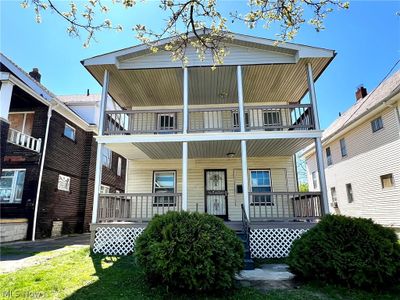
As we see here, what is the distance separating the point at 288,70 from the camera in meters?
9.80

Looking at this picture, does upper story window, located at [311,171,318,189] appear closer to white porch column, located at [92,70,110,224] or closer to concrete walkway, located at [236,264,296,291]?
concrete walkway, located at [236,264,296,291]

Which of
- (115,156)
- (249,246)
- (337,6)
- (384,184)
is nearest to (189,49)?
(337,6)

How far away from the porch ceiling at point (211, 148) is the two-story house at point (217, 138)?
0.04 meters

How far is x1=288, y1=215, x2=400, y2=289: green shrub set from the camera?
4.77m

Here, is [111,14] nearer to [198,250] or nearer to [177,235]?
[177,235]

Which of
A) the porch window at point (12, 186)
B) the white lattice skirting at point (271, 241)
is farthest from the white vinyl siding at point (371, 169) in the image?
the porch window at point (12, 186)

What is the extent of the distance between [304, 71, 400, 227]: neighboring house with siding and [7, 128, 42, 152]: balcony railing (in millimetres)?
15896

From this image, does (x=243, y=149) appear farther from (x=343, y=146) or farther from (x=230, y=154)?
(x=343, y=146)

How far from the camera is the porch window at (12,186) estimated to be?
12.2 m

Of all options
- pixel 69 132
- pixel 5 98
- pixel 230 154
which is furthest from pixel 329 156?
pixel 5 98

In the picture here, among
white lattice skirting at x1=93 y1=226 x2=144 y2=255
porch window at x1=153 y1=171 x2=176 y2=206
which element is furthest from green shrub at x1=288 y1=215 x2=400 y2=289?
porch window at x1=153 y1=171 x2=176 y2=206

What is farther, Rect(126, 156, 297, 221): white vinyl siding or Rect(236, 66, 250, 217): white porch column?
Rect(126, 156, 297, 221): white vinyl siding

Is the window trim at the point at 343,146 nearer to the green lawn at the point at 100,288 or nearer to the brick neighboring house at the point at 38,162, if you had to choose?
the green lawn at the point at 100,288

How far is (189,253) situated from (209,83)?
737 cm
